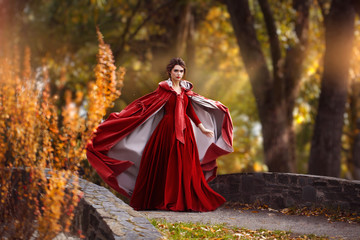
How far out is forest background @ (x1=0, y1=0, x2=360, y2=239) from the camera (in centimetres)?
492

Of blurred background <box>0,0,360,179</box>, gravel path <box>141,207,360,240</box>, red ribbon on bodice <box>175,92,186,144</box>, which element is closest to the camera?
gravel path <box>141,207,360,240</box>

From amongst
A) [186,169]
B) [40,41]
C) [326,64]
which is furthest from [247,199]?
[40,41]

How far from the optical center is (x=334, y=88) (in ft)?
32.0

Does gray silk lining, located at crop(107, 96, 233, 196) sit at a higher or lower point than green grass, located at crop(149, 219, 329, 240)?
higher

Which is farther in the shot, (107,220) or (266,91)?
(266,91)

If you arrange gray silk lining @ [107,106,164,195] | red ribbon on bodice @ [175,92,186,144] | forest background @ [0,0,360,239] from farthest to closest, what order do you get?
gray silk lining @ [107,106,164,195]
red ribbon on bodice @ [175,92,186,144]
forest background @ [0,0,360,239]

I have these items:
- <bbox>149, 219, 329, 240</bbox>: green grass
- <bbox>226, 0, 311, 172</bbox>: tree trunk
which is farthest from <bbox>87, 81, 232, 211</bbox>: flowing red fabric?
<bbox>226, 0, 311, 172</bbox>: tree trunk

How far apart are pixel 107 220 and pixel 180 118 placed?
96.4 inches

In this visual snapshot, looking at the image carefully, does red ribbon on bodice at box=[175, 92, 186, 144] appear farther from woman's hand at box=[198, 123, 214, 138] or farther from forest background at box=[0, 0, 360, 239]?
forest background at box=[0, 0, 360, 239]

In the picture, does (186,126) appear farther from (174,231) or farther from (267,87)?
(267,87)

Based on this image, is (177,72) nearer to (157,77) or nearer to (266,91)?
(266,91)

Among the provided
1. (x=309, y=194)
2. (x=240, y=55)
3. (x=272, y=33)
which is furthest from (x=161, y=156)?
(x=240, y=55)

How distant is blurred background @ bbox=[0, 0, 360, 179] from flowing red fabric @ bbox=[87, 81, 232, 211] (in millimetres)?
1074

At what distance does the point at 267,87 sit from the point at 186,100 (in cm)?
390
